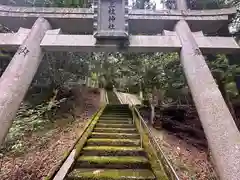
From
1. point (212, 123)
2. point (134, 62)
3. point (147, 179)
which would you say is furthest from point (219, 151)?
point (134, 62)

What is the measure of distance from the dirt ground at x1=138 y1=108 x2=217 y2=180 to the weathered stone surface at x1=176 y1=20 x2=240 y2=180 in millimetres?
1760

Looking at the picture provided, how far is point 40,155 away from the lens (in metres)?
5.18

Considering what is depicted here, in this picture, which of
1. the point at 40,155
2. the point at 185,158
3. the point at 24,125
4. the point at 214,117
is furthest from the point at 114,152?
the point at 24,125

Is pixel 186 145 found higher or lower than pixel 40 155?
higher

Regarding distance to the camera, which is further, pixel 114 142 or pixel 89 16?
pixel 89 16

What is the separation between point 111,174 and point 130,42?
3186 mm

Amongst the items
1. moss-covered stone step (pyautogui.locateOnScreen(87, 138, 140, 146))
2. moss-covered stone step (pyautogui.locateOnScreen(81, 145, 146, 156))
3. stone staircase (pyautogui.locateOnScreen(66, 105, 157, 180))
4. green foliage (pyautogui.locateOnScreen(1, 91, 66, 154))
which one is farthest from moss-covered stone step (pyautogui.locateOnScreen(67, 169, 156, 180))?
green foliage (pyautogui.locateOnScreen(1, 91, 66, 154))

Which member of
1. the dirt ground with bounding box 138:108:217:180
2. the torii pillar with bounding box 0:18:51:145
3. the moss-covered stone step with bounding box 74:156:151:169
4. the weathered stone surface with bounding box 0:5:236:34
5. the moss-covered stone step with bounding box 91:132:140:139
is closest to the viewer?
the moss-covered stone step with bounding box 74:156:151:169

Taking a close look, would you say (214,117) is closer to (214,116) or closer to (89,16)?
(214,116)

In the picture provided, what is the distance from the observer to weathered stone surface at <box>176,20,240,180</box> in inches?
119

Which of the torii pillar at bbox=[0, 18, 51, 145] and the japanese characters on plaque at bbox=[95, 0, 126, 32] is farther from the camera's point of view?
the japanese characters on plaque at bbox=[95, 0, 126, 32]

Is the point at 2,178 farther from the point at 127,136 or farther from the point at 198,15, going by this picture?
the point at 198,15

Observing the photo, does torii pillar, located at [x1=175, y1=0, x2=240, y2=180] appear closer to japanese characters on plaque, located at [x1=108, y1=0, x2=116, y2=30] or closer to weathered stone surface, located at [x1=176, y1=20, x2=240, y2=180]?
weathered stone surface, located at [x1=176, y1=20, x2=240, y2=180]

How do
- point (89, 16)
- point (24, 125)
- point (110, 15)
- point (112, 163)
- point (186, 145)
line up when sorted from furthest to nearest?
point (186, 145), point (24, 125), point (89, 16), point (110, 15), point (112, 163)
